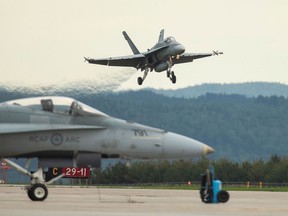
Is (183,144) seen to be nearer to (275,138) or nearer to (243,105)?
Result: (275,138)

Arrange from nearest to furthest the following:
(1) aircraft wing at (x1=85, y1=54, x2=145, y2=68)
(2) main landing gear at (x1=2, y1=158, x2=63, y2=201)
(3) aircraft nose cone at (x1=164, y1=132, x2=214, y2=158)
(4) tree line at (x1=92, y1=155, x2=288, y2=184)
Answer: (3) aircraft nose cone at (x1=164, y1=132, x2=214, y2=158) → (2) main landing gear at (x1=2, y1=158, x2=63, y2=201) → (1) aircraft wing at (x1=85, y1=54, x2=145, y2=68) → (4) tree line at (x1=92, y1=155, x2=288, y2=184)

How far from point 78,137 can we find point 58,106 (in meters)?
0.73

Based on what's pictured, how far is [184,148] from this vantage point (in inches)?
782

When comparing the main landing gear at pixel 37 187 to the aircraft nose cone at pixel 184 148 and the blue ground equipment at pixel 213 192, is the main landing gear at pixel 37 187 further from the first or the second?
the blue ground equipment at pixel 213 192

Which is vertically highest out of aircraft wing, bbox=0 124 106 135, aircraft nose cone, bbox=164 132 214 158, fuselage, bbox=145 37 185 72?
fuselage, bbox=145 37 185 72

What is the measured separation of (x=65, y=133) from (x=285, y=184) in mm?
48016

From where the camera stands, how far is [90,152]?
65.8 feet

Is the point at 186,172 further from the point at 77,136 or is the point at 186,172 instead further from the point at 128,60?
the point at 77,136

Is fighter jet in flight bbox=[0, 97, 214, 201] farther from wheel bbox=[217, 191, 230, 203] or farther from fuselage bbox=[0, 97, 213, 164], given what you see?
wheel bbox=[217, 191, 230, 203]

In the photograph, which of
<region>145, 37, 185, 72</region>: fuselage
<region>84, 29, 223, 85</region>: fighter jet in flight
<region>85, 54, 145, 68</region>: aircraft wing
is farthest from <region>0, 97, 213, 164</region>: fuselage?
<region>85, 54, 145, 68</region>: aircraft wing

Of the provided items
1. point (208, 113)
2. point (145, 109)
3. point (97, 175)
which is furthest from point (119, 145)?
point (208, 113)

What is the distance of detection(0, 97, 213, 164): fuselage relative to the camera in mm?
19875

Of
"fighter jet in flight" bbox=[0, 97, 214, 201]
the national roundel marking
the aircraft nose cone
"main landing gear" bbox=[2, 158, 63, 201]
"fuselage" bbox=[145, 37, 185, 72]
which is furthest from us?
"fuselage" bbox=[145, 37, 185, 72]

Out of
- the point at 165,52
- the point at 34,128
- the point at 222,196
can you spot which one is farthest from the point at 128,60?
the point at 34,128
